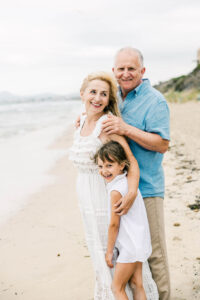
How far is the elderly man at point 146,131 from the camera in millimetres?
2688

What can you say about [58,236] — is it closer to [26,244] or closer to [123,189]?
[26,244]

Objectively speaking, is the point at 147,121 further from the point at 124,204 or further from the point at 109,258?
the point at 109,258

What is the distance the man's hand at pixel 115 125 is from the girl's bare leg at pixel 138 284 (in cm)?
106

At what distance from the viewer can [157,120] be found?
8.99 ft

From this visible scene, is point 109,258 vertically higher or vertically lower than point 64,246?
higher

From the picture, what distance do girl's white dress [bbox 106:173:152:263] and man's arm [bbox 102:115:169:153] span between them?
0.99 feet

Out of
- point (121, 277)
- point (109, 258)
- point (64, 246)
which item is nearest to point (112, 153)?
point (109, 258)

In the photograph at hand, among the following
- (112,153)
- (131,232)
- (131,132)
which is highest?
(131,132)

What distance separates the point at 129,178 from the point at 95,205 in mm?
368

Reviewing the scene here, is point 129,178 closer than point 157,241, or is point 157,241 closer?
point 129,178

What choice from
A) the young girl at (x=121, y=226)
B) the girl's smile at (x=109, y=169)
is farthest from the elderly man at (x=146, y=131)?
the girl's smile at (x=109, y=169)

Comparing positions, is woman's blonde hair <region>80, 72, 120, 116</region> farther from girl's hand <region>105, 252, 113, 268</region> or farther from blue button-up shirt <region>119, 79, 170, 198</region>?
girl's hand <region>105, 252, 113, 268</region>

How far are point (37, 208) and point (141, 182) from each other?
3.87 m

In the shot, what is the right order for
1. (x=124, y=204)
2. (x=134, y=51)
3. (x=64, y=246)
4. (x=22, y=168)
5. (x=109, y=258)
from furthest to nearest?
(x=22, y=168) → (x=64, y=246) → (x=134, y=51) → (x=109, y=258) → (x=124, y=204)
